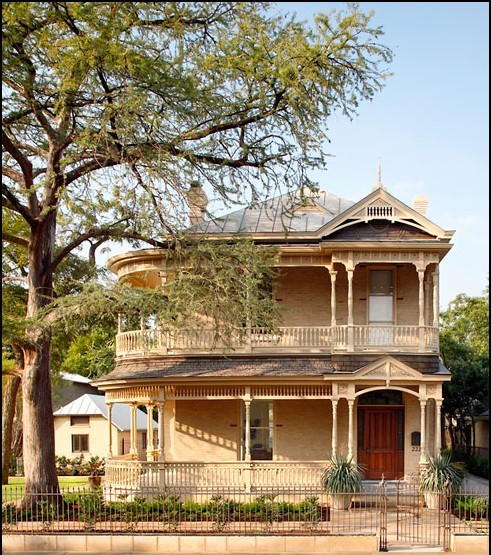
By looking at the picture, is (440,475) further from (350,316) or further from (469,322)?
(469,322)

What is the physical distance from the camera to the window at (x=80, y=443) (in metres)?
41.0

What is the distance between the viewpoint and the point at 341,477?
67.0ft

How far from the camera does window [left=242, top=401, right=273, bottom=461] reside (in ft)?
79.6

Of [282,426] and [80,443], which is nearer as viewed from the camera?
[282,426]

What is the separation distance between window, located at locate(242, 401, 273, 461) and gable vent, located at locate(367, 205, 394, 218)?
6.69m

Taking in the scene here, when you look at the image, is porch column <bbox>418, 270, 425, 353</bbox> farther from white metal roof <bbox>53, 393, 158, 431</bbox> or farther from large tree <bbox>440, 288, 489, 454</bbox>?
white metal roof <bbox>53, 393, 158, 431</bbox>

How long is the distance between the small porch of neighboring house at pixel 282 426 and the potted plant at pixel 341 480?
101 cm

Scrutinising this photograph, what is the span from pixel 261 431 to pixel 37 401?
25.4 feet

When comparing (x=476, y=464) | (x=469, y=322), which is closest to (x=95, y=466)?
(x=476, y=464)

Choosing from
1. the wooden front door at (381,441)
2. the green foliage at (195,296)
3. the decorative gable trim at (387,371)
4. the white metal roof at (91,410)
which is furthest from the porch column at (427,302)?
the white metal roof at (91,410)

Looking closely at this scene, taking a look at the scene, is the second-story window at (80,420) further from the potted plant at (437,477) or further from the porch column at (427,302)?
the potted plant at (437,477)

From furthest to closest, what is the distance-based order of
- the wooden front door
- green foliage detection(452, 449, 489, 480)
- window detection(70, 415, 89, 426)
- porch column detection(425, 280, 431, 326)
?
window detection(70, 415, 89, 426)
green foliage detection(452, 449, 489, 480)
porch column detection(425, 280, 431, 326)
the wooden front door

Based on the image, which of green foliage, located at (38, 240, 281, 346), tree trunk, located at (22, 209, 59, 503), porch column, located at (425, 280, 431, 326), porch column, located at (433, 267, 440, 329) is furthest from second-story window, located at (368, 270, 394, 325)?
tree trunk, located at (22, 209, 59, 503)

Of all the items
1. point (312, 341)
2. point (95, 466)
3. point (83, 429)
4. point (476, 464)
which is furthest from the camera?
point (83, 429)
